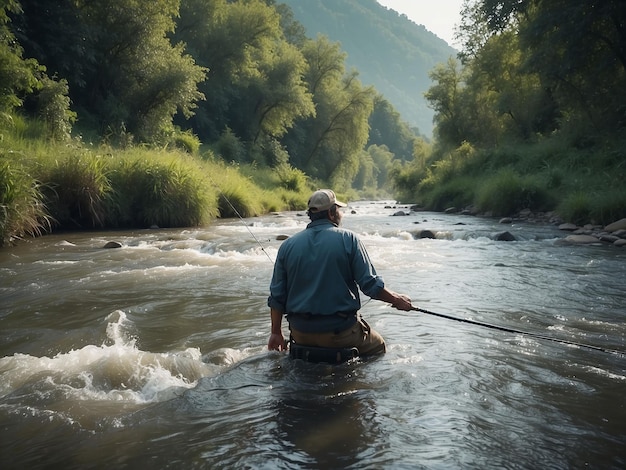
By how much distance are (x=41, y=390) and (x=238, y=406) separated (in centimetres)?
140

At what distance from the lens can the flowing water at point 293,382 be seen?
2.78m

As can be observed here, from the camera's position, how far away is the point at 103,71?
24.1 m

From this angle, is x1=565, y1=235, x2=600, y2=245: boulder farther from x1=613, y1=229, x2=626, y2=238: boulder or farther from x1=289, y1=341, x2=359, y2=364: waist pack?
x1=289, y1=341, x2=359, y2=364: waist pack

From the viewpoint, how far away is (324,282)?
3.74 m

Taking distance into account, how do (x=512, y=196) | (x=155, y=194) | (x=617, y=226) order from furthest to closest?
1. (x=512, y=196)
2. (x=155, y=194)
3. (x=617, y=226)

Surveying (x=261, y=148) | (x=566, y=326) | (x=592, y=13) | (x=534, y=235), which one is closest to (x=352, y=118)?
(x=261, y=148)

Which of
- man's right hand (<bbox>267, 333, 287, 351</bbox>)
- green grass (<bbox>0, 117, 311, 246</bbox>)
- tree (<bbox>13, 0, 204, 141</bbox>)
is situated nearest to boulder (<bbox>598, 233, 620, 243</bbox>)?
green grass (<bbox>0, 117, 311, 246</bbox>)

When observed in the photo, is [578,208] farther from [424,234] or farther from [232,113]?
[232,113]

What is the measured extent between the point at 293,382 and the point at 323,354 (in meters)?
0.31

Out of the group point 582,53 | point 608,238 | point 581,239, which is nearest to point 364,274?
point 581,239

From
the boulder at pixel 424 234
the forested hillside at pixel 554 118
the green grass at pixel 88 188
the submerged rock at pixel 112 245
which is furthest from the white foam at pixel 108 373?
the forested hillside at pixel 554 118

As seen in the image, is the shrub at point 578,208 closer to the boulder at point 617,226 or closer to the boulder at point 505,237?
the boulder at point 617,226

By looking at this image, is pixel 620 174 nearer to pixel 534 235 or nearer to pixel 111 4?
pixel 534 235

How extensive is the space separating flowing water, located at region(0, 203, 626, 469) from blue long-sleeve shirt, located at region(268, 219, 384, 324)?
56cm
